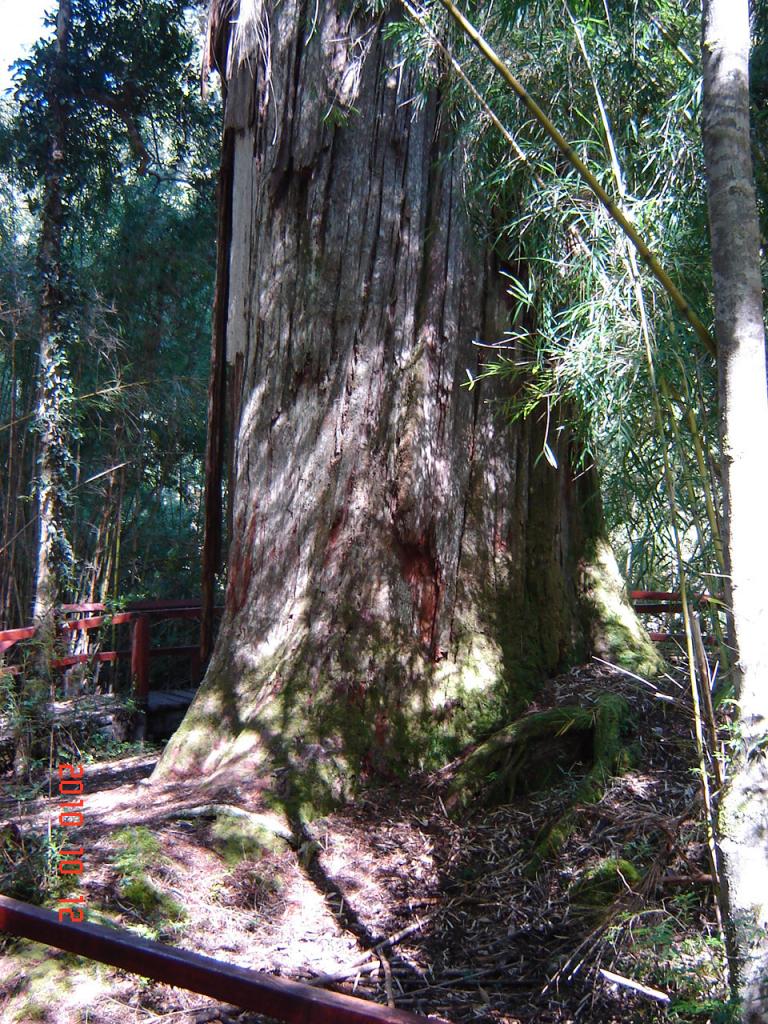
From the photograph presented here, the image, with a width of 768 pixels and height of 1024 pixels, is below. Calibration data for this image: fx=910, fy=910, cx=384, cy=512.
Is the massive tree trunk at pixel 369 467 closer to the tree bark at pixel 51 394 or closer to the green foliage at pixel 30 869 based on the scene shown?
the green foliage at pixel 30 869

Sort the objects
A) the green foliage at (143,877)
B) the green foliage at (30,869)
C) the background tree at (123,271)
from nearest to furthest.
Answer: the green foliage at (30,869) → the green foliage at (143,877) → the background tree at (123,271)

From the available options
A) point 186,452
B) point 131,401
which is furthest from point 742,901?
point 186,452

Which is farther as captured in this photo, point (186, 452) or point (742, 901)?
point (186, 452)

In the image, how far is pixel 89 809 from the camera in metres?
3.71

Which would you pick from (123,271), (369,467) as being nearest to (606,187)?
(369,467)

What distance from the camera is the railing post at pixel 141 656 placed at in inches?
282

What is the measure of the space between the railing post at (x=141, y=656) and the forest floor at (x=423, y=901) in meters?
3.23

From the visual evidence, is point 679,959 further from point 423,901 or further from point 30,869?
point 30,869

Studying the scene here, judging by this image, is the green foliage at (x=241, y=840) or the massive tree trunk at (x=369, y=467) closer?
the green foliage at (x=241, y=840)

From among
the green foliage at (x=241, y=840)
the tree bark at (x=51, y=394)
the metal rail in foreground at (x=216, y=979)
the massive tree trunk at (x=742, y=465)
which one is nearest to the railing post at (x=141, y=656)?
the tree bark at (x=51, y=394)

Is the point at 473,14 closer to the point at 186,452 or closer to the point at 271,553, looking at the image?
the point at 271,553

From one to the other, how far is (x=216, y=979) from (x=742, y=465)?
1501 mm

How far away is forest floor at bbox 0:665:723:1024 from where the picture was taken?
2414 millimetres

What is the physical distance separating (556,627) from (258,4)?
3.31m
